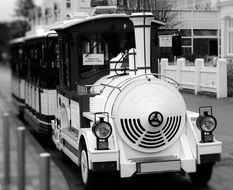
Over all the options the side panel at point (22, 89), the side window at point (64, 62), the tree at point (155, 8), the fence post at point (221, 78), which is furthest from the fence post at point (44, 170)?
the fence post at point (221, 78)

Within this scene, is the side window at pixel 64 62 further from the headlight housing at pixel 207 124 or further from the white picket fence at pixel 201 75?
the white picket fence at pixel 201 75

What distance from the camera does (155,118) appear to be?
259 inches

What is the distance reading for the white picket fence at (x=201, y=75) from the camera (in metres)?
18.0

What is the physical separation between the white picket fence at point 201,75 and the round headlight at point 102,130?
10820 millimetres

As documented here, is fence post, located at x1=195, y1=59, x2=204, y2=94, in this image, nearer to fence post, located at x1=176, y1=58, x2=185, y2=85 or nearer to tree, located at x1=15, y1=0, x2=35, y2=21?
fence post, located at x1=176, y1=58, x2=185, y2=85

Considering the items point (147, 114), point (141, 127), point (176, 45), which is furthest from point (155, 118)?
point (176, 45)

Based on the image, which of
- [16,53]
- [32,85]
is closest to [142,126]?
[32,85]

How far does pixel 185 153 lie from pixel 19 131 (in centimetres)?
252

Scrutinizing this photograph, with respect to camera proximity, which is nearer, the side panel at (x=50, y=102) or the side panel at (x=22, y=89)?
the side panel at (x=50, y=102)

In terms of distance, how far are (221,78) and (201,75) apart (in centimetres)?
158

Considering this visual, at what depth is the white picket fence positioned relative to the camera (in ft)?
59.2

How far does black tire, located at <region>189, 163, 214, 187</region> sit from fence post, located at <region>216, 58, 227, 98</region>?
35.9 feet

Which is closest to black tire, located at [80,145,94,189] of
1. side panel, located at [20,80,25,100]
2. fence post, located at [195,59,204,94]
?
side panel, located at [20,80,25,100]

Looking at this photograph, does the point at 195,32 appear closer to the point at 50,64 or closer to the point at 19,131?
the point at 50,64
